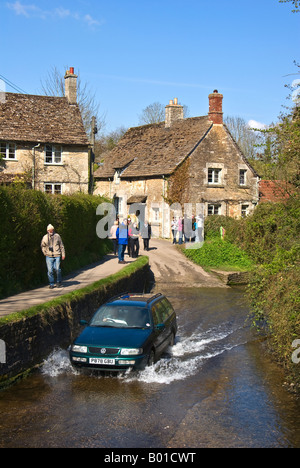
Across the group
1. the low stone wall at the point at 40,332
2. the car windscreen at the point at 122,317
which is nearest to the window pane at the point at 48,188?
the low stone wall at the point at 40,332

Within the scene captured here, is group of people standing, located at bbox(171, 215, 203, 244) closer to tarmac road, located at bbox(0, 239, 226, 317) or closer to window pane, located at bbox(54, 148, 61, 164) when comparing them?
tarmac road, located at bbox(0, 239, 226, 317)

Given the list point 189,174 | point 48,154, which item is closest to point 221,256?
point 189,174

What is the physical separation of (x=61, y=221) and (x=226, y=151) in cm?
2272

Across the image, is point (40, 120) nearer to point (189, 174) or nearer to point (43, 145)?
point (43, 145)

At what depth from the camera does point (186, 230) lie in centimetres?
3734

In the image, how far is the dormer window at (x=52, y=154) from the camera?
36750 millimetres

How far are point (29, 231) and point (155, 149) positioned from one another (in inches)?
1071

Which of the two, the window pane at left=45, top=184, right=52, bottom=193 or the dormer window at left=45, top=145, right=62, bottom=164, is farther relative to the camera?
the window pane at left=45, top=184, right=52, bottom=193

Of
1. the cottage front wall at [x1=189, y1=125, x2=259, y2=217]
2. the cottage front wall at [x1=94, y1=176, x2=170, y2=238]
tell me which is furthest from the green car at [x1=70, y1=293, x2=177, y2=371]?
the cottage front wall at [x1=189, y1=125, x2=259, y2=217]

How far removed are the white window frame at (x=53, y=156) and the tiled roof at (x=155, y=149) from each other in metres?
7.40

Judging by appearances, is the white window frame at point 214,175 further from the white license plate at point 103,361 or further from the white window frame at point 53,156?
the white license plate at point 103,361

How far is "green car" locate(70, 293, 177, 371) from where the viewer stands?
11.3 m

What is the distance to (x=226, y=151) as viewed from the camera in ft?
136
